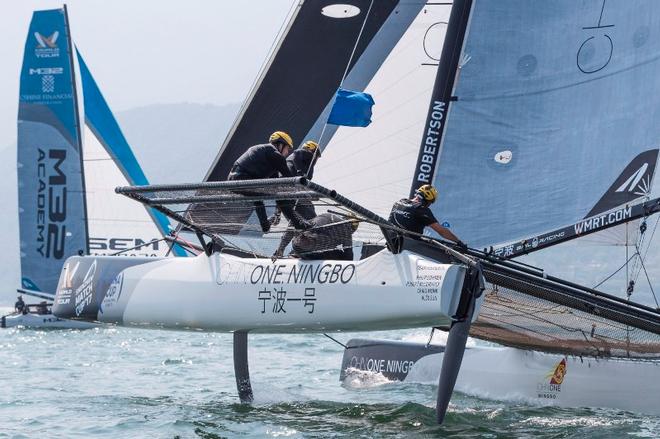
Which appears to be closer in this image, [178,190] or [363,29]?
[178,190]

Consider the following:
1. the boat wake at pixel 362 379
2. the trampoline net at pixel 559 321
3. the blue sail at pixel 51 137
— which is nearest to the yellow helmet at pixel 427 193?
the trampoline net at pixel 559 321

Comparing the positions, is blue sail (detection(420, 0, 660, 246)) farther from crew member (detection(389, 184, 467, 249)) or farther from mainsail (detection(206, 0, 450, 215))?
crew member (detection(389, 184, 467, 249))

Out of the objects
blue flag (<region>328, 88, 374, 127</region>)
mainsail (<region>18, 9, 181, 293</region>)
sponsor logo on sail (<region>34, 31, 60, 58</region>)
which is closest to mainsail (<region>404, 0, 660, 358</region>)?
blue flag (<region>328, 88, 374, 127</region>)

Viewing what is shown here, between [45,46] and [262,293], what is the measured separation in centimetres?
1947

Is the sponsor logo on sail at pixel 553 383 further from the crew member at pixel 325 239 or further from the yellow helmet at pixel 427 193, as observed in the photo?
the crew member at pixel 325 239

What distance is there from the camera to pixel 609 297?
8.66m

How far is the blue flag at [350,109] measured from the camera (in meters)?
8.64

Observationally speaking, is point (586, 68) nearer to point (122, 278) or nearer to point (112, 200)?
point (122, 278)

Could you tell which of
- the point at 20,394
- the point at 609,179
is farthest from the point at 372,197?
the point at 20,394

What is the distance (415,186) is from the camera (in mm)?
9273

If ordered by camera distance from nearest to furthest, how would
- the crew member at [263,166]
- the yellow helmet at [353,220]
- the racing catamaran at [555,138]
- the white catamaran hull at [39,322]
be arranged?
the yellow helmet at [353,220]
the crew member at [263,166]
the racing catamaran at [555,138]
the white catamaran hull at [39,322]

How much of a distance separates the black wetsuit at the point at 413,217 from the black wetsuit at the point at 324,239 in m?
0.37

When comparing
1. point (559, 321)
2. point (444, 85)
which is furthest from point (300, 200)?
point (559, 321)

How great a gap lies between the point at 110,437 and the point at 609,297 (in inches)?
158
